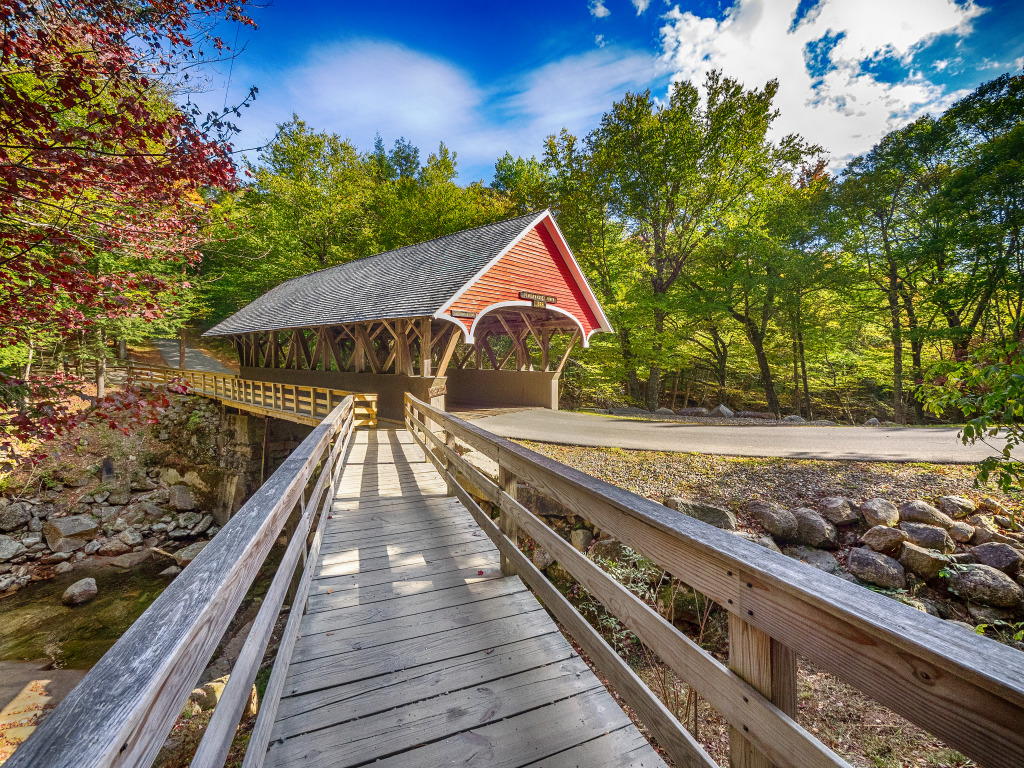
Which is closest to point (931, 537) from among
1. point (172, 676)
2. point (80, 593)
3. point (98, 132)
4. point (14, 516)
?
point (172, 676)

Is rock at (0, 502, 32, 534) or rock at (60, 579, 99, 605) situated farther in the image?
rock at (0, 502, 32, 534)

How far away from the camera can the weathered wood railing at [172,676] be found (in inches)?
25.0

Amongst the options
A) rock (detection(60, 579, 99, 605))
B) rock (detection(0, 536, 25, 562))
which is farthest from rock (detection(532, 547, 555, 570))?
rock (detection(0, 536, 25, 562))

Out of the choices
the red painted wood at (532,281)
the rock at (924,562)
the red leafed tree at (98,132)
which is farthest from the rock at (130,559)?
the rock at (924,562)

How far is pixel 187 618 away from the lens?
0.96 meters

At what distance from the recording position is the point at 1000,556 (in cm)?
436

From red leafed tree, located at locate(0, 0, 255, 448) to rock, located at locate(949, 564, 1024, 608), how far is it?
822cm

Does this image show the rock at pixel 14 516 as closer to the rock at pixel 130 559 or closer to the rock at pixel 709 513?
the rock at pixel 130 559

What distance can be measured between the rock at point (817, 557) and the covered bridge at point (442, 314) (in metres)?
7.44

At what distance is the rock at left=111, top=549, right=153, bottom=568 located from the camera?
9.35 meters

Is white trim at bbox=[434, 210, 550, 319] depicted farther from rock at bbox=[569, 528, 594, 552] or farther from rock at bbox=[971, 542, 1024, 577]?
rock at bbox=[971, 542, 1024, 577]

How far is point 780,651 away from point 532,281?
1180cm

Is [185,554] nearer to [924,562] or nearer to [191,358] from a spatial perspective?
[924,562]

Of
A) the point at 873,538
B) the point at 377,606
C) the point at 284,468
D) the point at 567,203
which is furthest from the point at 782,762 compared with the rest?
the point at 567,203
